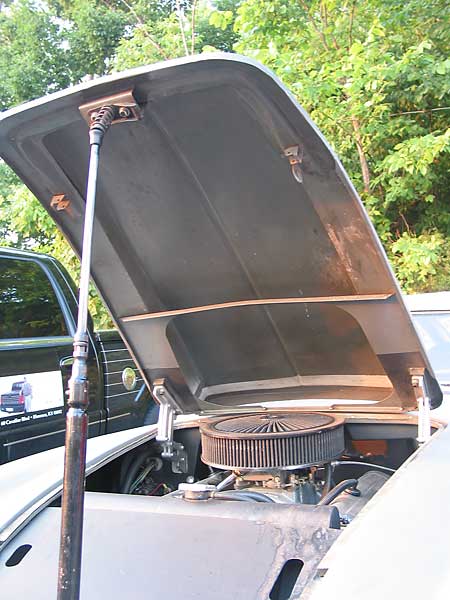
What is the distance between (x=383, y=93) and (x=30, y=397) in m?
6.53

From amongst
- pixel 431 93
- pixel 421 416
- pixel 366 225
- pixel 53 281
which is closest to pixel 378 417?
pixel 421 416

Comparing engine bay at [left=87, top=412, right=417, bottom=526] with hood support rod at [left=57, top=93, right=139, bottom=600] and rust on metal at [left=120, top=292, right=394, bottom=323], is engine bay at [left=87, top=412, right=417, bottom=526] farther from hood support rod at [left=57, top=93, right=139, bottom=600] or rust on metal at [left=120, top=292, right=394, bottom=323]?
hood support rod at [left=57, top=93, right=139, bottom=600]

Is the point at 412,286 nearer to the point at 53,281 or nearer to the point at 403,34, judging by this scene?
the point at 403,34

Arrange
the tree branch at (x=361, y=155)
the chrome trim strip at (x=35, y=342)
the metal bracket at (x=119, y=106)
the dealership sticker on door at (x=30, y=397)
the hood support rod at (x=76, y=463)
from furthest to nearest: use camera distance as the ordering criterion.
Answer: the tree branch at (x=361, y=155) < the chrome trim strip at (x=35, y=342) < the dealership sticker on door at (x=30, y=397) < the metal bracket at (x=119, y=106) < the hood support rod at (x=76, y=463)

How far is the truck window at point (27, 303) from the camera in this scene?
3.72 m

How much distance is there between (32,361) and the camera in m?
3.60

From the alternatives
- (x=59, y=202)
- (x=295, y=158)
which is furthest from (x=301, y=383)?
(x=59, y=202)

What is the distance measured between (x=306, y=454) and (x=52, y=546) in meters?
0.87

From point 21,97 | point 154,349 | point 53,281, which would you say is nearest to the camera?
point 154,349

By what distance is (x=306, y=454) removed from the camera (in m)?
1.92

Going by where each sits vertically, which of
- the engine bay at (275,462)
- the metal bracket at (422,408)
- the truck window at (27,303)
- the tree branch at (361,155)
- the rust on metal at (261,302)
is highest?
the tree branch at (361,155)

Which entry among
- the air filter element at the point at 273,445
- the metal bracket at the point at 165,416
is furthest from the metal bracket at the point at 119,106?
the metal bracket at the point at 165,416

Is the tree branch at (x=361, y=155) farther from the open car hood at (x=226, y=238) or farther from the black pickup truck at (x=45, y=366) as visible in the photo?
the open car hood at (x=226, y=238)

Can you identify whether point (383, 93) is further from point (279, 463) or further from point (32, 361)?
point (279, 463)
